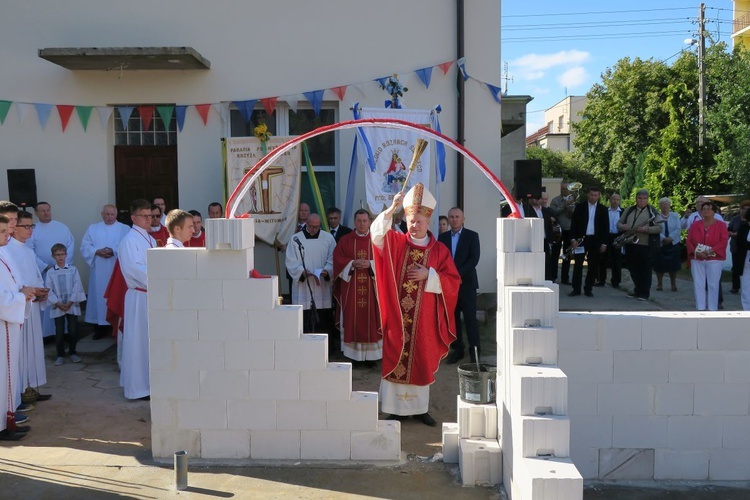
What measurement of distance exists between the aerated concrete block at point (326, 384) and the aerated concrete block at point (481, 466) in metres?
0.96

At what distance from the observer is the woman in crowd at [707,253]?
32.5ft

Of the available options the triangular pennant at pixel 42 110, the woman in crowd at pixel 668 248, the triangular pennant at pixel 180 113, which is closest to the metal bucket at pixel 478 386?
the triangular pennant at pixel 180 113

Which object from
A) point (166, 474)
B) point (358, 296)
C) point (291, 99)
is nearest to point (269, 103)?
point (291, 99)

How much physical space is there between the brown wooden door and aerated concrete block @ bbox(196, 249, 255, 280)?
5.26 meters

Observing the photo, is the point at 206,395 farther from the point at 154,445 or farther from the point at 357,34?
the point at 357,34

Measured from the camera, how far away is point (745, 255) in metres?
10.2

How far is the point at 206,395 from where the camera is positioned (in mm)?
5227

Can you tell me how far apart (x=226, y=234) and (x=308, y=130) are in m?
5.34

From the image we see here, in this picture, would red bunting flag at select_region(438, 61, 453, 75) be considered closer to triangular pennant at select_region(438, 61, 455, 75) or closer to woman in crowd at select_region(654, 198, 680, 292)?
triangular pennant at select_region(438, 61, 455, 75)

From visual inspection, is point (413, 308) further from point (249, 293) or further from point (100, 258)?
point (100, 258)

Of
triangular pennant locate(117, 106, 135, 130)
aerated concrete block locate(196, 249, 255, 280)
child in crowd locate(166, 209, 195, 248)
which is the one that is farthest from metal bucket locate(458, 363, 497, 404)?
triangular pennant locate(117, 106, 135, 130)

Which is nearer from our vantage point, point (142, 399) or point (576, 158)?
point (142, 399)

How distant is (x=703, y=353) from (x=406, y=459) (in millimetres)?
2262

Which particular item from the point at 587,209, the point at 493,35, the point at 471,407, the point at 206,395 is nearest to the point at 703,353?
the point at 471,407
